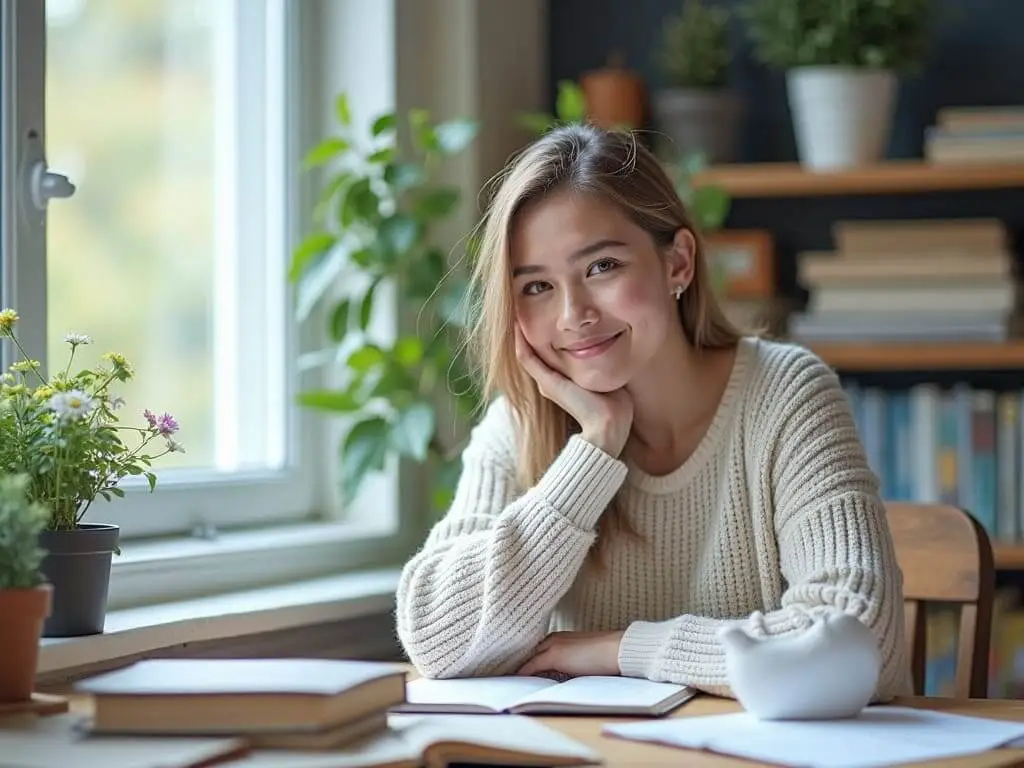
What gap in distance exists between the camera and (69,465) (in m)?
1.66

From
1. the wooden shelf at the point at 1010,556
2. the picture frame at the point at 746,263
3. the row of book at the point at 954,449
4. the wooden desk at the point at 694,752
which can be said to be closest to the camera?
the wooden desk at the point at 694,752

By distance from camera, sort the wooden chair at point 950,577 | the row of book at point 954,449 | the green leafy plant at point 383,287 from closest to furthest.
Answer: the wooden chair at point 950,577 < the green leafy plant at point 383,287 < the row of book at point 954,449

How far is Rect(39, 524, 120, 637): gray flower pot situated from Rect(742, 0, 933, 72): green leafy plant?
1.72 metres

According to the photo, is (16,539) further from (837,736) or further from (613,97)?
(613,97)

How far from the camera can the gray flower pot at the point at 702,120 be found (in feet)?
9.88

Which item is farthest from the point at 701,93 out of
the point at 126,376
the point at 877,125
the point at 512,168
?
the point at 126,376

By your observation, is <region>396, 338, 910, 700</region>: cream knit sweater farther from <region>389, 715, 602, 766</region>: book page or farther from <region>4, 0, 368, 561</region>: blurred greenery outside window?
<region>4, 0, 368, 561</region>: blurred greenery outside window

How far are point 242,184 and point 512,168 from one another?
766 mm

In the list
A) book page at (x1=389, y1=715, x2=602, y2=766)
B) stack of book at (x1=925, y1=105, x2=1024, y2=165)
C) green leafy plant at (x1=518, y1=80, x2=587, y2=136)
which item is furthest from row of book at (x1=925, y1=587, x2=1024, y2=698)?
book page at (x1=389, y1=715, x2=602, y2=766)

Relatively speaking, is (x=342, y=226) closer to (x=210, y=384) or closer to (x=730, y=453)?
(x=210, y=384)

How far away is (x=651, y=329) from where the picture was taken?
76.5 inches

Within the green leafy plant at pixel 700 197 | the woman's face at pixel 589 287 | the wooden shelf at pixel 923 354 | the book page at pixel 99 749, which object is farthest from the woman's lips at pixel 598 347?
the wooden shelf at pixel 923 354

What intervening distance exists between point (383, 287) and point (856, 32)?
38.8 inches

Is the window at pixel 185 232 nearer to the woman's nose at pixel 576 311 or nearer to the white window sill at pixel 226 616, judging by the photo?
the white window sill at pixel 226 616
